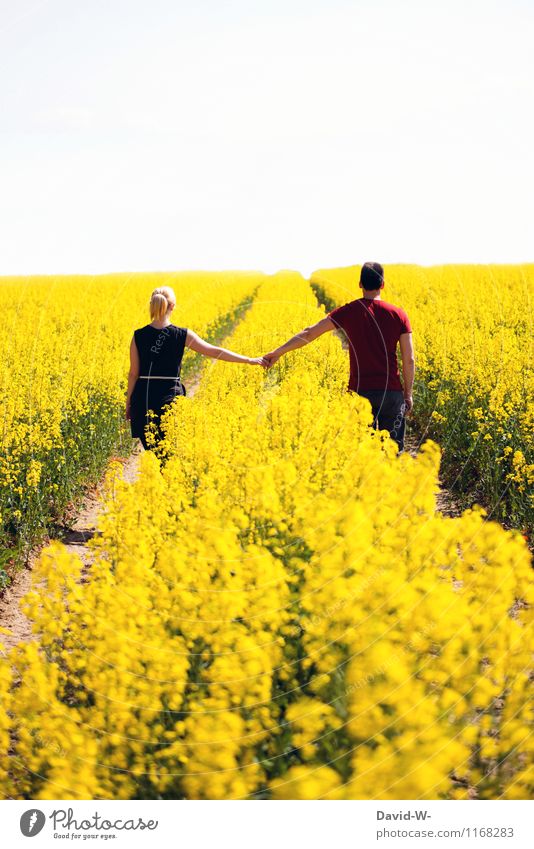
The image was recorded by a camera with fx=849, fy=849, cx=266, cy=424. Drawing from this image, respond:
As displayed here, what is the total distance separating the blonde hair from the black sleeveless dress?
149 mm

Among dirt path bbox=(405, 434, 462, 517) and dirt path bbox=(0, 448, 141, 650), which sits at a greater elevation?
dirt path bbox=(405, 434, 462, 517)

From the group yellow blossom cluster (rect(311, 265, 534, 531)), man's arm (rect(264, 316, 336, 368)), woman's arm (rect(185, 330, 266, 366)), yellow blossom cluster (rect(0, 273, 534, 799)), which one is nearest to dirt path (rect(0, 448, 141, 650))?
yellow blossom cluster (rect(0, 273, 534, 799))

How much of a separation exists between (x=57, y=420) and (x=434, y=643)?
6961 millimetres

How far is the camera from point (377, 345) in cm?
650

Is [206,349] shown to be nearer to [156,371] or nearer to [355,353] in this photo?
[156,371]

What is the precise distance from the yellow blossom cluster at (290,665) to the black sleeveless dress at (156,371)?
254 centimetres

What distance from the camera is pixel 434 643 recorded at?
3553mm

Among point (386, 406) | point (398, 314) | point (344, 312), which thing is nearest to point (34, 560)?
point (386, 406)

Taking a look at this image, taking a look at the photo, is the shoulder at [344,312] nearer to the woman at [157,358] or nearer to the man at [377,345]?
the man at [377,345]

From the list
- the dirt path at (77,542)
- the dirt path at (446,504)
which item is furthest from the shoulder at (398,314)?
the dirt path at (446,504)

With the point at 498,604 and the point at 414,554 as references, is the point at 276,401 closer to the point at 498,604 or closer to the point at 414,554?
the point at 414,554

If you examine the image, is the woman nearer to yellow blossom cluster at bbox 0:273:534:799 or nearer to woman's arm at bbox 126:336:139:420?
woman's arm at bbox 126:336:139:420

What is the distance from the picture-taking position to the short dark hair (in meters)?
6.15

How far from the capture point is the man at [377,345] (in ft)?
20.9
